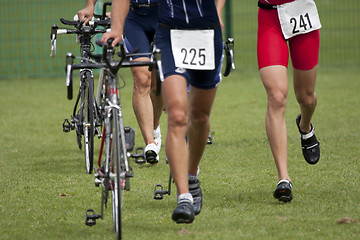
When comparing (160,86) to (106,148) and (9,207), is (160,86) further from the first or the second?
(9,207)

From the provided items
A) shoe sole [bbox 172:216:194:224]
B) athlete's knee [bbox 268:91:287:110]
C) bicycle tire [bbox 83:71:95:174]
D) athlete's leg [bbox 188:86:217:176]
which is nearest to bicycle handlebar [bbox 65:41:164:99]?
athlete's leg [bbox 188:86:217:176]

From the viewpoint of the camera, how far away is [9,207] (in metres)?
5.78

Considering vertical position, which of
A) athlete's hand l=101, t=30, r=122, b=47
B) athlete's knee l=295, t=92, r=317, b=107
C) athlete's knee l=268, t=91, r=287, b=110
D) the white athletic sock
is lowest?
the white athletic sock

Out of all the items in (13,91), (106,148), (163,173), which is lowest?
(13,91)

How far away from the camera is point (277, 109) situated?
5.67 metres

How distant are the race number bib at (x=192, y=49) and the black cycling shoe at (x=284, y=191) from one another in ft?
3.75

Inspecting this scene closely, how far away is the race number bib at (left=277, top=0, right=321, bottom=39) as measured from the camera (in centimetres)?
576

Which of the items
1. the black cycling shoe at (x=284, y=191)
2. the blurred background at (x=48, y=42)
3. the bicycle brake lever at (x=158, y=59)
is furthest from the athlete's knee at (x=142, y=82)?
the blurred background at (x=48, y=42)

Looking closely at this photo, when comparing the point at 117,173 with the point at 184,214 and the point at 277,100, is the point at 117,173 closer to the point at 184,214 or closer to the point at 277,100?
A: the point at 184,214

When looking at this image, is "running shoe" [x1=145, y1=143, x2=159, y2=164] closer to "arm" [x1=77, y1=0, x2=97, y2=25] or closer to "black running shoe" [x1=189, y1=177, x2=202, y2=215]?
"arm" [x1=77, y1=0, x2=97, y2=25]

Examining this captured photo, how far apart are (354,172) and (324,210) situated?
4.57ft

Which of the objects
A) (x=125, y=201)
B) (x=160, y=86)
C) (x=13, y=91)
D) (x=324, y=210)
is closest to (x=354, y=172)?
(x=324, y=210)

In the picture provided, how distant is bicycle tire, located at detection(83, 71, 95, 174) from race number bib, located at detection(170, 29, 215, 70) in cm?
217

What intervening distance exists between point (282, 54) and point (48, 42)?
15410 millimetres
